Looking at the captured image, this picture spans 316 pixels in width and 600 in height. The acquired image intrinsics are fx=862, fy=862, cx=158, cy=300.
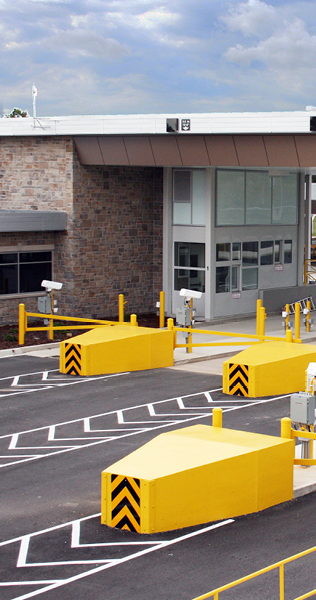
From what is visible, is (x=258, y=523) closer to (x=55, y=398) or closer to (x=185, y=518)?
(x=185, y=518)

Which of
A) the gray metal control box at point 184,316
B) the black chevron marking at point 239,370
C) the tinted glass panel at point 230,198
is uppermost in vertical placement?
the tinted glass panel at point 230,198

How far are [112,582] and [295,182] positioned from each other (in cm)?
2583

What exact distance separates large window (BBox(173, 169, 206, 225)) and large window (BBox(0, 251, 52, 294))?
486cm

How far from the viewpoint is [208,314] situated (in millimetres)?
29656

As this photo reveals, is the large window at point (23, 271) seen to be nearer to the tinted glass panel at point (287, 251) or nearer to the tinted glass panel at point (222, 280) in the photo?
the tinted glass panel at point (222, 280)

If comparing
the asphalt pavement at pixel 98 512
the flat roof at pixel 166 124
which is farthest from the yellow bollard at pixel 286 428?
the flat roof at pixel 166 124

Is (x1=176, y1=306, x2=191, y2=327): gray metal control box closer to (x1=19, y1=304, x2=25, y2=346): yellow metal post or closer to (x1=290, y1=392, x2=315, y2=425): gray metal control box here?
(x1=19, y1=304, x2=25, y2=346): yellow metal post

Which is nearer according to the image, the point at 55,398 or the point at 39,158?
the point at 55,398

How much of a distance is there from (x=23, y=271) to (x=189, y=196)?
6324mm

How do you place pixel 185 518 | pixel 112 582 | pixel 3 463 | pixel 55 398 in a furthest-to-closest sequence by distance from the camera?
pixel 55 398
pixel 3 463
pixel 185 518
pixel 112 582

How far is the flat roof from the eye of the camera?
23938mm

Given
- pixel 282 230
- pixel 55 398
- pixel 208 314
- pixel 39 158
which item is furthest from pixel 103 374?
pixel 282 230

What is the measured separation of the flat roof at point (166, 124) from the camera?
78.5ft

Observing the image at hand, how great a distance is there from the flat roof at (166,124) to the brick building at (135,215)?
0.13ft
